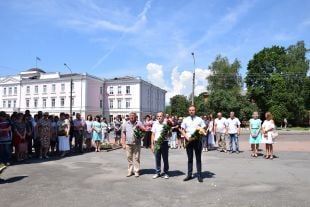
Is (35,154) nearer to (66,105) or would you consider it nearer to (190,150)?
(190,150)

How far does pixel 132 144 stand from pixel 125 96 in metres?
74.9

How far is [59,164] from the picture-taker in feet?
39.6

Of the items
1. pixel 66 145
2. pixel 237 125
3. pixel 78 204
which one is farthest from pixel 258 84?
pixel 78 204

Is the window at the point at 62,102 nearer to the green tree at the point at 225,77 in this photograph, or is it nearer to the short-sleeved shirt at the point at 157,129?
the green tree at the point at 225,77

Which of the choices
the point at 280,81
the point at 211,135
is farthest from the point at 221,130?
the point at 280,81

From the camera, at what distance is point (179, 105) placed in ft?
300

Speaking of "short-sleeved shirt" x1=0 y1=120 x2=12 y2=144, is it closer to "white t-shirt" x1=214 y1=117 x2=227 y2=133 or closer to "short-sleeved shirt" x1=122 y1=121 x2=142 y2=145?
"short-sleeved shirt" x1=122 y1=121 x2=142 y2=145

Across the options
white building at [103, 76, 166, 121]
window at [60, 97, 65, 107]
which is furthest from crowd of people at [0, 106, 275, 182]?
window at [60, 97, 65, 107]

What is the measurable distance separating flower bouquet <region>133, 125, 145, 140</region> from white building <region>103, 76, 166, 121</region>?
71088 mm

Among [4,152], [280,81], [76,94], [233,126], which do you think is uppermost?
[76,94]

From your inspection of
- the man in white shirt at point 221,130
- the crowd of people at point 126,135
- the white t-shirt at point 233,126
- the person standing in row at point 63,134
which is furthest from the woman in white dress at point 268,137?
the person standing in row at point 63,134

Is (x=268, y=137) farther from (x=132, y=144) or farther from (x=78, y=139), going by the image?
(x=78, y=139)

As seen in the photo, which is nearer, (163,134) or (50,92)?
(163,134)

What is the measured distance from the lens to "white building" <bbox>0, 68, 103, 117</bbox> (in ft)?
264
